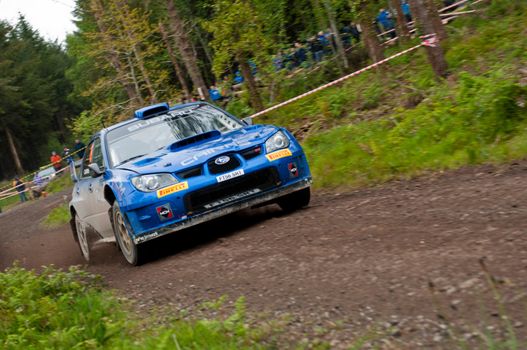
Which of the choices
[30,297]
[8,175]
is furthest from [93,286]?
[8,175]

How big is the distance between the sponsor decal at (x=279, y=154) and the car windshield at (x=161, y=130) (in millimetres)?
1209

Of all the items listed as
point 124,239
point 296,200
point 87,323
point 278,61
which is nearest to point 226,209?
point 296,200

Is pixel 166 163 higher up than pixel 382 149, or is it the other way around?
pixel 166 163

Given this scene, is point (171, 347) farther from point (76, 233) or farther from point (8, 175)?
point (8, 175)

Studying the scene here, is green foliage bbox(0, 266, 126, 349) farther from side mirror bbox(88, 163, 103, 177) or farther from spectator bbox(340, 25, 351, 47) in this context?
spectator bbox(340, 25, 351, 47)

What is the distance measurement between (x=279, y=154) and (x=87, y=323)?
3.16 m

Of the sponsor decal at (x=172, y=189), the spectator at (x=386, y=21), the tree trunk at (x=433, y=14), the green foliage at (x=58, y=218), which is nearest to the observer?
the sponsor decal at (x=172, y=189)

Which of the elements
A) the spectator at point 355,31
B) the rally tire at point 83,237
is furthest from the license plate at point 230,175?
the spectator at point 355,31

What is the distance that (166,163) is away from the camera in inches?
297

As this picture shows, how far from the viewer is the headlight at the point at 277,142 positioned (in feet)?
25.6

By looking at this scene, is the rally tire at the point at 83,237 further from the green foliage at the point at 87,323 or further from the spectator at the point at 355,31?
the spectator at the point at 355,31

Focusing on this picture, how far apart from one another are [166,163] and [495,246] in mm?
4037

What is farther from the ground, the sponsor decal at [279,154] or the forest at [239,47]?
the forest at [239,47]

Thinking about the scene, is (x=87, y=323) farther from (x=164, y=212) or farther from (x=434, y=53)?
(x=434, y=53)
